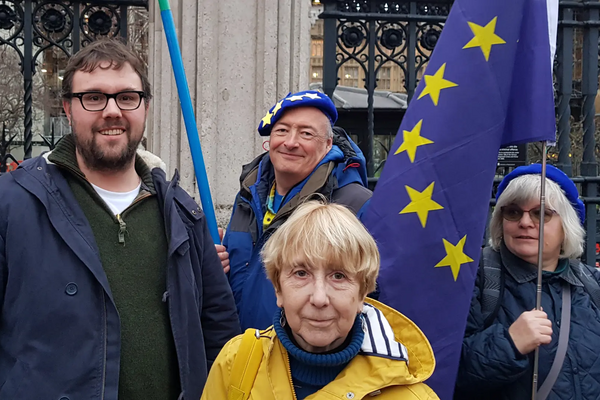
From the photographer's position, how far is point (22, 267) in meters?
1.90

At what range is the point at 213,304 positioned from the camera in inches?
90.9

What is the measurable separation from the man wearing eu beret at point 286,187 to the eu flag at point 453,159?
20 centimetres

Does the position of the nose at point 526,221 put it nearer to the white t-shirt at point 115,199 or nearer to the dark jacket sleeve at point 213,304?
the dark jacket sleeve at point 213,304

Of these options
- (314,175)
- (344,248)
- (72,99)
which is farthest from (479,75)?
(72,99)

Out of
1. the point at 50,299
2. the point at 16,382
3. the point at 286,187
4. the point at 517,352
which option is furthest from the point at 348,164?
the point at 16,382

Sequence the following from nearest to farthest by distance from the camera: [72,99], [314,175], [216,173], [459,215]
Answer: [72,99] < [459,215] < [314,175] < [216,173]

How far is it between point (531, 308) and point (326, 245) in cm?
115

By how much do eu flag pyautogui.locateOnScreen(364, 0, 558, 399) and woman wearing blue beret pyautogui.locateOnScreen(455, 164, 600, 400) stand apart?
0.45 feet

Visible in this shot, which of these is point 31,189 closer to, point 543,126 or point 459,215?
point 459,215

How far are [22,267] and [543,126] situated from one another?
1.90 meters

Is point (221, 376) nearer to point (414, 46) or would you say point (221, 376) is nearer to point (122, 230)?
point (122, 230)

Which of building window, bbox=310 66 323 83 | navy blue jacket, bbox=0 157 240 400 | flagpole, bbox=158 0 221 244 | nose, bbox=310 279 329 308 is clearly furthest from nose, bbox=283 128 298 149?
building window, bbox=310 66 323 83

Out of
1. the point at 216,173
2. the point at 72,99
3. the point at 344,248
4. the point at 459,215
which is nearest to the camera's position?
the point at 344,248

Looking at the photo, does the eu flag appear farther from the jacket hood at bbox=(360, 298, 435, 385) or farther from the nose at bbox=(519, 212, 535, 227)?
the jacket hood at bbox=(360, 298, 435, 385)
